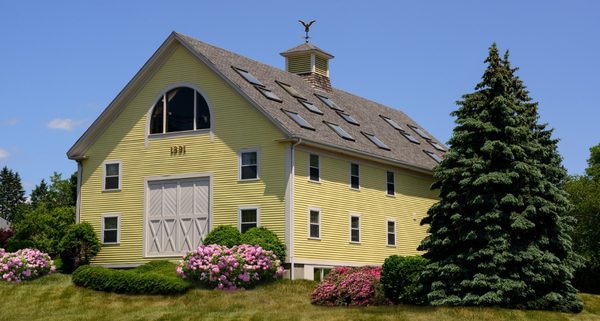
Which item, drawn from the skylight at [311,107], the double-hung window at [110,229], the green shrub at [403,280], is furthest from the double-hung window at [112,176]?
the green shrub at [403,280]

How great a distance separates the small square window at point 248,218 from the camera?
36125 millimetres

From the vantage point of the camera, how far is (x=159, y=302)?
3125 cm

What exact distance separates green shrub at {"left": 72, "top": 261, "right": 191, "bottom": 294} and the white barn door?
3094 mm

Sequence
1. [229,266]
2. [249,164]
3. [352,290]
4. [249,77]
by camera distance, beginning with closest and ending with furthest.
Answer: [352,290]
[229,266]
[249,164]
[249,77]

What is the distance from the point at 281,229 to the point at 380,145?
929 cm

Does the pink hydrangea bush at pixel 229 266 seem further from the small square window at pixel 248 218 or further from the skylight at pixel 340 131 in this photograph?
the skylight at pixel 340 131

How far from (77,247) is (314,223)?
1031 cm

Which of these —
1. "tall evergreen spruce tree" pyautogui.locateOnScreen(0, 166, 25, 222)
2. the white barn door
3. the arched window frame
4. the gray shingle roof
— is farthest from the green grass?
"tall evergreen spruce tree" pyautogui.locateOnScreen(0, 166, 25, 222)

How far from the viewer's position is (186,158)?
124 ft

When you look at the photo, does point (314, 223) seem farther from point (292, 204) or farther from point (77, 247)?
point (77, 247)

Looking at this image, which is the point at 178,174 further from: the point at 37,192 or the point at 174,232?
the point at 37,192

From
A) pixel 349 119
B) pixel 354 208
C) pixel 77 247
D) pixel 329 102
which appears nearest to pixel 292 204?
pixel 354 208

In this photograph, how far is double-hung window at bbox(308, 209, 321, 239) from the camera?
3656cm

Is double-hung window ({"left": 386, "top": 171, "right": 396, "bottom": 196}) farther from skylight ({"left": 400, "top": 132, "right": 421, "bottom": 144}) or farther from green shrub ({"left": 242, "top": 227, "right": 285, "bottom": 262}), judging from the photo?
green shrub ({"left": 242, "top": 227, "right": 285, "bottom": 262})
